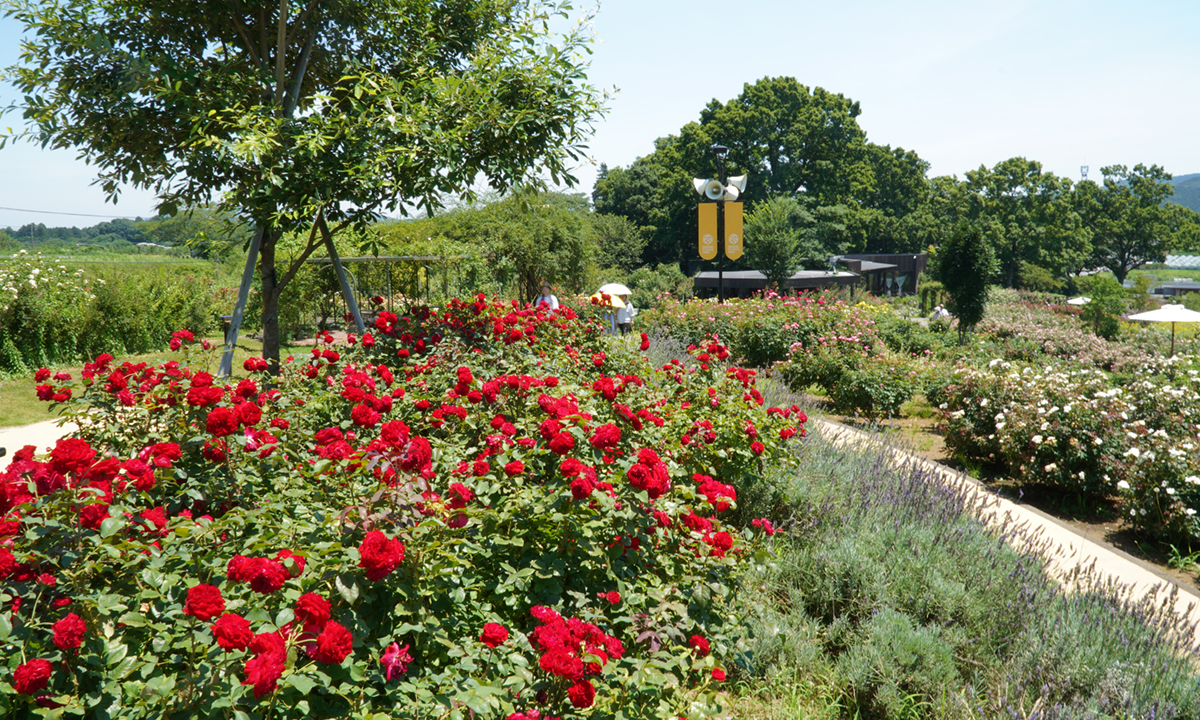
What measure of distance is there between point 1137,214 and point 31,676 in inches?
2803

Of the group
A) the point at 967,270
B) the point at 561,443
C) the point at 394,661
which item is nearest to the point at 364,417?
the point at 561,443

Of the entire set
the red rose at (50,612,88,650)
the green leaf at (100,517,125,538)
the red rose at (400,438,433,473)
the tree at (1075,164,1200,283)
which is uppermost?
the tree at (1075,164,1200,283)

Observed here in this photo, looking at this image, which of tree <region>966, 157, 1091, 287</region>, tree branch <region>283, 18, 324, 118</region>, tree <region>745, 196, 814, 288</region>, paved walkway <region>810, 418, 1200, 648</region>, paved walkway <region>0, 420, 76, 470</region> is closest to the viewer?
paved walkway <region>810, 418, 1200, 648</region>

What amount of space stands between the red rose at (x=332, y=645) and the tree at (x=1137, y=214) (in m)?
68.3

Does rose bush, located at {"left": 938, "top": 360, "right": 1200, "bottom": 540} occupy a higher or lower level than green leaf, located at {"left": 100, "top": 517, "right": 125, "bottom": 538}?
lower

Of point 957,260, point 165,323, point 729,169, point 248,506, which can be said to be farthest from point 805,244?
point 248,506

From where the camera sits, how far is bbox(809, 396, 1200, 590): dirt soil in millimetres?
4582

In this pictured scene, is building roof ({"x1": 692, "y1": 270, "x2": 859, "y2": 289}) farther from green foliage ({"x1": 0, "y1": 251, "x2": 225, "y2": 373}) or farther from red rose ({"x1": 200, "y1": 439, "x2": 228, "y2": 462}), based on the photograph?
red rose ({"x1": 200, "y1": 439, "x2": 228, "y2": 462})

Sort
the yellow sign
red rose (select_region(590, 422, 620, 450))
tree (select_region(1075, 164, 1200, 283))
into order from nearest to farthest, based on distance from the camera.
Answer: red rose (select_region(590, 422, 620, 450)) < the yellow sign < tree (select_region(1075, 164, 1200, 283))

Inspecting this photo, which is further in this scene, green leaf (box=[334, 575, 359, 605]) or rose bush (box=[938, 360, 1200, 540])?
rose bush (box=[938, 360, 1200, 540])

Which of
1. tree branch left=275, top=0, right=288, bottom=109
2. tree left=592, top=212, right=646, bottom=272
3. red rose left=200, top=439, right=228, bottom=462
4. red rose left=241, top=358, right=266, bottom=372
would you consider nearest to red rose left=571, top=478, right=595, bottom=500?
red rose left=200, top=439, right=228, bottom=462

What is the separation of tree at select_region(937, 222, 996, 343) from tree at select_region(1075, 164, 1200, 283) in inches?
1982

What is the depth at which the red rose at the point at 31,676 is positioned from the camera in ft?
4.06

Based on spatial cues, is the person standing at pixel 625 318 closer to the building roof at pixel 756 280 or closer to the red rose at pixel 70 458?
the red rose at pixel 70 458
